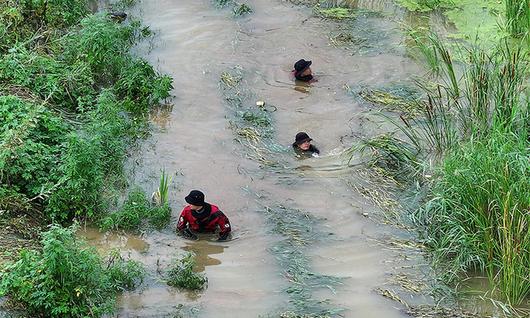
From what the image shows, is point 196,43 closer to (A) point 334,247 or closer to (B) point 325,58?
(B) point 325,58

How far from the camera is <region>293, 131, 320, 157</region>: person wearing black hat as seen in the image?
30.5 feet

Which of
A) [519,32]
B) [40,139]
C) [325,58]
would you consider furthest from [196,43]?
[519,32]

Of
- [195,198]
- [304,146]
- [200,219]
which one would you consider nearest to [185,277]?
[200,219]

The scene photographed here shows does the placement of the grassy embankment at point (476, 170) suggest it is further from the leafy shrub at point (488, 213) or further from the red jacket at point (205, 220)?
the red jacket at point (205, 220)

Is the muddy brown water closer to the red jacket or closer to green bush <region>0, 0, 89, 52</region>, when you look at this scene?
the red jacket

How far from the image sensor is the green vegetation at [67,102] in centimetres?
787

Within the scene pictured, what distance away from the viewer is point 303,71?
422 inches

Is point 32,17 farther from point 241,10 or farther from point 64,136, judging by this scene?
point 241,10

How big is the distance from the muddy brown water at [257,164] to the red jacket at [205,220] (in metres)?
0.15

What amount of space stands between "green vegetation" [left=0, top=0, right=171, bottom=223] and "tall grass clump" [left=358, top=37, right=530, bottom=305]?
9.79 feet

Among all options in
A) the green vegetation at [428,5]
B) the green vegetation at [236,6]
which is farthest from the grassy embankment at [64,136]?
the green vegetation at [428,5]

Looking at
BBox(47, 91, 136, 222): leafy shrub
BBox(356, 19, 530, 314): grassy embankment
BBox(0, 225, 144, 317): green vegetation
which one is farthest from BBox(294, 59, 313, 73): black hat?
BBox(0, 225, 144, 317): green vegetation

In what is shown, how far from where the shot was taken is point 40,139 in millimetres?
8438

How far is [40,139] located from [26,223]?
4.06 feet
